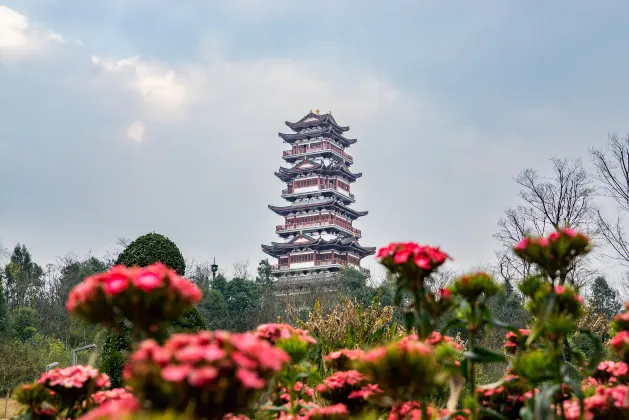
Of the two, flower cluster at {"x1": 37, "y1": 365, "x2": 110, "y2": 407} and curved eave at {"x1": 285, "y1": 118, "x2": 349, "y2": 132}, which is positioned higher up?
curved eave at {"x1": 285, "y1": 118, "x2": 349, "y2": 132}

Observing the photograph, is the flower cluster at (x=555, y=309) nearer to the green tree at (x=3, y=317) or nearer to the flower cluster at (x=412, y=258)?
the flower cluster at (x=412, y=258)

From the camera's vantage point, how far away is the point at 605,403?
99.0 inches

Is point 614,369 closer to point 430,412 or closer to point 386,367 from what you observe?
point 430,412

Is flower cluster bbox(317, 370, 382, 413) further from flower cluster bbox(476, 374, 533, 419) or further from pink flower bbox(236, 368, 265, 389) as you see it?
pink flower bbox(236, 368, 265, 389)

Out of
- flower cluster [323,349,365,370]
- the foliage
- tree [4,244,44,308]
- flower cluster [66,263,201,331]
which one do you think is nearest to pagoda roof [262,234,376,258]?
tree [4,244,44,308]

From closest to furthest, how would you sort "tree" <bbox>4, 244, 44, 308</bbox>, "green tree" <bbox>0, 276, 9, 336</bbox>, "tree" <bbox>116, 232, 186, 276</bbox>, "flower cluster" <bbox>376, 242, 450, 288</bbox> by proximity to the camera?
"flower cluster" <bbox>376, 242, 450, 288</bbox> → "tree" <bbox>116, 232, 186, 276</bbox> → "green tree" <bbox>0, 276, 9, 336</bbox> → "tree" <bbox>4, 244, 44, 308</bbox>

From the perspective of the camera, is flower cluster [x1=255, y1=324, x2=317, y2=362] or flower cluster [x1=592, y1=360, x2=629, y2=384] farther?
flower cluster [x1=592, y1=360, x2=629, y2=384]

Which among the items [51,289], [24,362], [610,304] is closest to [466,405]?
[24,362]

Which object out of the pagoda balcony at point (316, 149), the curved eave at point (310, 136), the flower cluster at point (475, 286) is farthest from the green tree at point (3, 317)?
the curved eave at point (310, 136)

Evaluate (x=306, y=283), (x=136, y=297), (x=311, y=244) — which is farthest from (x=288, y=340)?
(x=311, y=244)

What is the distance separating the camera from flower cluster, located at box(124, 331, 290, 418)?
5.36 ft

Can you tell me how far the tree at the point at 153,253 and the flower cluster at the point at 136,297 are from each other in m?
11.4

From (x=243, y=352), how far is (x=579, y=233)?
1.67 metres

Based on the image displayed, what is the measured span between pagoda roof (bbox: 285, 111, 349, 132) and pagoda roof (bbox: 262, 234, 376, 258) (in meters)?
10.9
